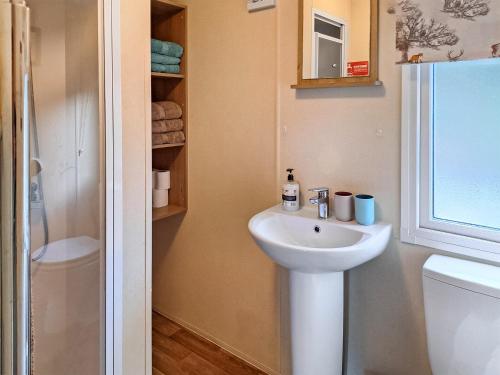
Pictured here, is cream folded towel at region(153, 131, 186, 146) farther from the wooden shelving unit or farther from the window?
the window

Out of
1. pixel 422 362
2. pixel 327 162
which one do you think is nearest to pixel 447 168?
pixel 327 162

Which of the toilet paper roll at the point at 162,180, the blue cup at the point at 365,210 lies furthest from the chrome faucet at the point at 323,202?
the toilet paper roll at the point at 162,180

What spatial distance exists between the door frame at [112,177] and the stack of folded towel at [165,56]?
26.7 inches

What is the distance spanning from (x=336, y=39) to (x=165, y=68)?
997 mm

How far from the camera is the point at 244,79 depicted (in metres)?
1.96

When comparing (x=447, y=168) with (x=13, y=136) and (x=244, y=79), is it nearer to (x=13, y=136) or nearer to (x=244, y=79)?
(x=244, y=79)

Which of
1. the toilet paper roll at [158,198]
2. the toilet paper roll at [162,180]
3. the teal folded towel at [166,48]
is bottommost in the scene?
the toilet paper roll at [158,198]

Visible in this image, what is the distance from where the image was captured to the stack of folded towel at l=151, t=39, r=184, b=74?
208cm

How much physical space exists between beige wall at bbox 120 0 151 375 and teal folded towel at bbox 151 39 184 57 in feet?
1.65

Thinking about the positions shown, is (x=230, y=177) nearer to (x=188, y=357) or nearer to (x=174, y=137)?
(x=174, y=137)

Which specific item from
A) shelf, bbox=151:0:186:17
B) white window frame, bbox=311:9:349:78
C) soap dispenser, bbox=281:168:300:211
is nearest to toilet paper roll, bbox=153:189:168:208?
soap dispenser, bbox=281:168:300:211

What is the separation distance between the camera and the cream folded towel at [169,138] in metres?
2.14

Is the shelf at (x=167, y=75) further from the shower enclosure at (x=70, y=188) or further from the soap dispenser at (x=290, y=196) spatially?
the soap dispenser at (x=290, y=196)

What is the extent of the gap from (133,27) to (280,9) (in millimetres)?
699
